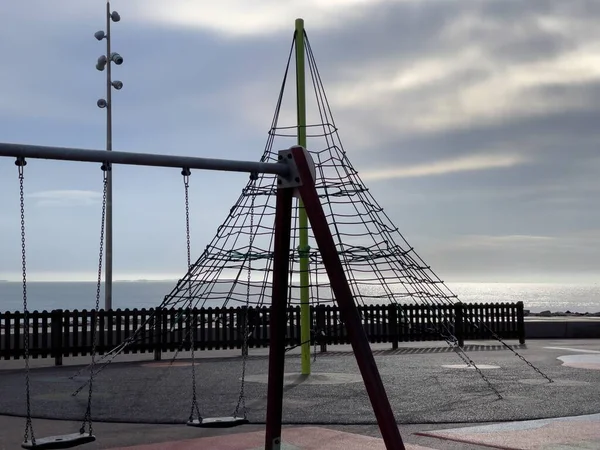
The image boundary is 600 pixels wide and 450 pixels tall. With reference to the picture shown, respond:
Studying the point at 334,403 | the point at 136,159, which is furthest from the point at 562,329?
the point at 136,159

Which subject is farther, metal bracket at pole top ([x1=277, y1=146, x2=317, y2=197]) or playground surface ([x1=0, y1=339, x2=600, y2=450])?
playground surface ([x1=0, y1=339, x2=600, y2=450])

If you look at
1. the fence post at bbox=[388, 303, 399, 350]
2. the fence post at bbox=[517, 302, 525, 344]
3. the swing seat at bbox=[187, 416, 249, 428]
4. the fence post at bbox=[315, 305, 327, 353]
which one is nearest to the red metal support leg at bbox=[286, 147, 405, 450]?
the swing seat at bbox=[187, 416, 249, 428]

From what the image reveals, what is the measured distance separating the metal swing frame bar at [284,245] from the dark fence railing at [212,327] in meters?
8.65

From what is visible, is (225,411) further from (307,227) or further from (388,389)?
(307,227)

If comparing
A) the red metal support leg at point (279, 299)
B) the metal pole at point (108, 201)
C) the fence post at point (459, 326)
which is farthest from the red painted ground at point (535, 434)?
the metal pole at point (108, 201)

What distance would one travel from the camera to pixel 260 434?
354 inches

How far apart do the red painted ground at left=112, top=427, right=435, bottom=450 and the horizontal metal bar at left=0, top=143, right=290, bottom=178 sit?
292 centimetres

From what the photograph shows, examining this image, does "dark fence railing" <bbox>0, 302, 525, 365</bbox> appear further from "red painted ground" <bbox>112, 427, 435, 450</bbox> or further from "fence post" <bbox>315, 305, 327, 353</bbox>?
"red painted ground" <bbox>112, 427, 435, 450</bbox>

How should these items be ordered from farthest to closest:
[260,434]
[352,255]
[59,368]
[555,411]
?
[59,368], [352,255], [555,411], [260,434]

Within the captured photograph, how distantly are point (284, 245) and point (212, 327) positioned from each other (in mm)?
12724

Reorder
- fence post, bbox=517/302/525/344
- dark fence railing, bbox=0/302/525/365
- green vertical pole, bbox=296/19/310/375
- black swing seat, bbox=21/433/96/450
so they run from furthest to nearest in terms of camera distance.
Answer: fence post, bbox=517/302/525/344, dark fence railing, bbox=0/302/525/365, green vertical pole, bbox=296/19/310/375, black swing seat, bbox=21/433/96/450

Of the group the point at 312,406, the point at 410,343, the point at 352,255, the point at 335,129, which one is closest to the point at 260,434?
the point at 312,406

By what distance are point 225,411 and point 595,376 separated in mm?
7521

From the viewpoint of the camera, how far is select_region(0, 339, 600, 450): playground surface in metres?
8.70
